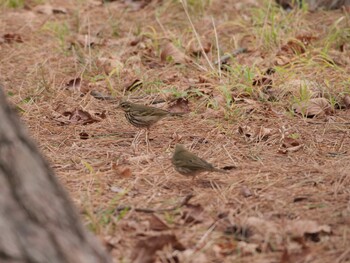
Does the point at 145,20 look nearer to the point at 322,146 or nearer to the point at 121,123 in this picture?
the point at 121,123

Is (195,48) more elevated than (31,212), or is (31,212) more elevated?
(31,212)

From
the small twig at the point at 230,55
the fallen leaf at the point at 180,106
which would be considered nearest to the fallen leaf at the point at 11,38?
the small twig at the point at 230,55

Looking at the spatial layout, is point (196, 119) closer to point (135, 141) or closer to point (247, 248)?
point (135, 141)

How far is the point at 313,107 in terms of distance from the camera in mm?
5816

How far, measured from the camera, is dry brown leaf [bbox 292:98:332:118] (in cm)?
578

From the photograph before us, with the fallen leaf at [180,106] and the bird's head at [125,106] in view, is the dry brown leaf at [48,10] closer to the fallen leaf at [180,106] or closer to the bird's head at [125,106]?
the fallen leaf at [180,106]

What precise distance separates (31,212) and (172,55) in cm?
477

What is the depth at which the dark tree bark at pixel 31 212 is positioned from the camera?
101 inches

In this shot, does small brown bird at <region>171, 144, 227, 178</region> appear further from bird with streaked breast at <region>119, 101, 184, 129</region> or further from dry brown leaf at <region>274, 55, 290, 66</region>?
dry brown leaf at <region>274, 55, 290, 66</region>

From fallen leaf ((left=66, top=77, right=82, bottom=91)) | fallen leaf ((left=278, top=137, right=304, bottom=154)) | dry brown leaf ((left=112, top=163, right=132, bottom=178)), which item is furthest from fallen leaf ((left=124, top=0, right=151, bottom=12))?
dry brown leaf ((left=112, top=163, right=132, bottom=178))

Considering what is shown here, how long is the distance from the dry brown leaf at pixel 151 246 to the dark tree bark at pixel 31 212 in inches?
19.1

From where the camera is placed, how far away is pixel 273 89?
245 inches

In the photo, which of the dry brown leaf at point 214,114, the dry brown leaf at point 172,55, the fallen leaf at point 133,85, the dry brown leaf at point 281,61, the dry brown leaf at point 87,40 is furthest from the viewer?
the dry brown leaf at point 87,40

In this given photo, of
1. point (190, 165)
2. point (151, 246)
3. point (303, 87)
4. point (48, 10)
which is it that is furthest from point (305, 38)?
point (151, 246)
